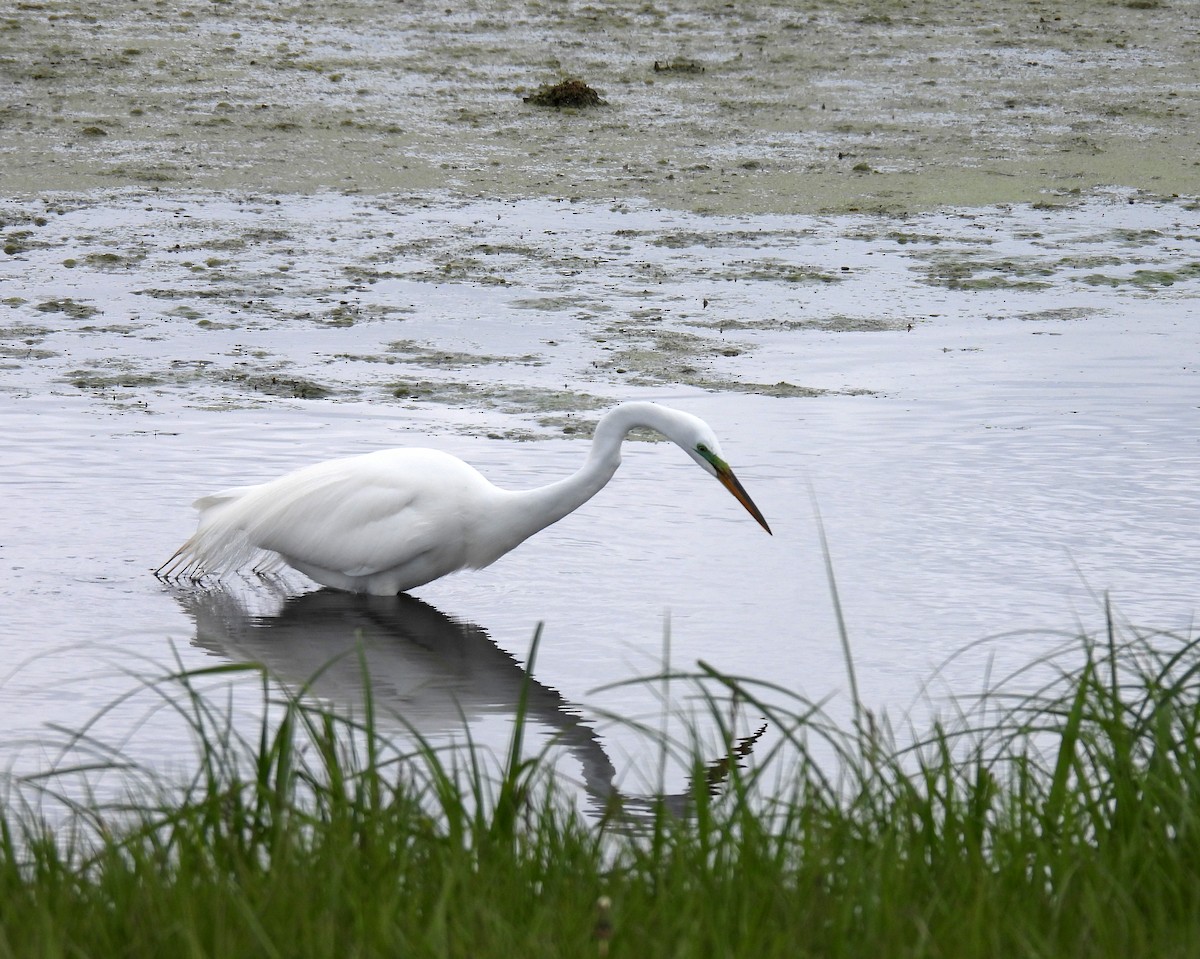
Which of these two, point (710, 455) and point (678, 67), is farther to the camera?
point (678, 67)

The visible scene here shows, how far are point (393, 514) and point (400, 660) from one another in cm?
53

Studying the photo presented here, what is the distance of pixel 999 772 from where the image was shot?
418cm

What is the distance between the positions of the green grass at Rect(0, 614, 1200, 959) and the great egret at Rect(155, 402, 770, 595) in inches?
90.0

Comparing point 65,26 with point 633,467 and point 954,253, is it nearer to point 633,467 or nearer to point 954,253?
point 954,253

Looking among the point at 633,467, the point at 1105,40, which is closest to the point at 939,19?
the point at 1105,40

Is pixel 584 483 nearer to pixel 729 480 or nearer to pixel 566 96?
pixel 729 480

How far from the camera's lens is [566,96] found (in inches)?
487

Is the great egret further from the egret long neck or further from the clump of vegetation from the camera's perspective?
the clump of vegetation

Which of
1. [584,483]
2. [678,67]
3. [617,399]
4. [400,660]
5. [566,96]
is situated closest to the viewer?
[400,660]

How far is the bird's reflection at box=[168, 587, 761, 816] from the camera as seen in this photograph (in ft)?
A: 14.6

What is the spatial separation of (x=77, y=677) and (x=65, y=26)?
9734mm

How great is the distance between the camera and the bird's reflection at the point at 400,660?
4.44m

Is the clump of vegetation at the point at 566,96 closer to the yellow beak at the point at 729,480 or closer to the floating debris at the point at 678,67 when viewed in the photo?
the floating debris at the point at 678,67

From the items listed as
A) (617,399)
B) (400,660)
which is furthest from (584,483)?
(617,399)
